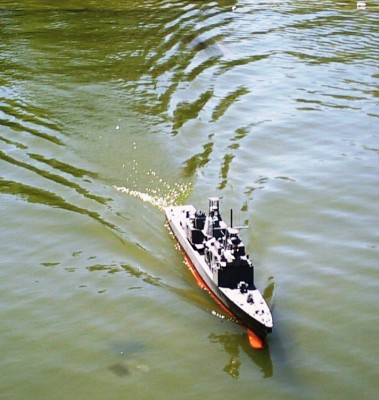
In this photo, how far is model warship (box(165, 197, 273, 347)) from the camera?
72.5ft

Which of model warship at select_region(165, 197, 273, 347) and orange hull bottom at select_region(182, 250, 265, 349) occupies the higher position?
model warship at select_region(165, 197, 273, 347)

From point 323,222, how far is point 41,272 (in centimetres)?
1024

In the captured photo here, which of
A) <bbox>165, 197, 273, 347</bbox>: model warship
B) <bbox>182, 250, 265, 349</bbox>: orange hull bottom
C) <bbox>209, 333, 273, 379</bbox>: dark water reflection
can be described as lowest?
<bbox>209, 333, 273, 379</bbox>: dark water reflection

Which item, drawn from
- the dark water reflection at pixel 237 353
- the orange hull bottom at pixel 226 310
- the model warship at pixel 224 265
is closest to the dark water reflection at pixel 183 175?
the dark water reflection at pixel 237 353

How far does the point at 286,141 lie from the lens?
35344 mm

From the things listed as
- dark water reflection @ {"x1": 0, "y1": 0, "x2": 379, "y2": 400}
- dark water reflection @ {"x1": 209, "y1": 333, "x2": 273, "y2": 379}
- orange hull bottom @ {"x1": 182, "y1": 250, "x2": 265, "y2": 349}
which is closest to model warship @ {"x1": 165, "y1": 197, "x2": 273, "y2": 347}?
orange hull bottom @ {"x1": 182, "y1": 250, "x2": 265, "y2": 349}

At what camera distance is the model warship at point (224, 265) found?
22.1 m

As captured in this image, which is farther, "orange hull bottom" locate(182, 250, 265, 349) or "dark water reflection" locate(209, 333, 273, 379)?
"orange hull bottom" locate(182, 250, 265, 349)

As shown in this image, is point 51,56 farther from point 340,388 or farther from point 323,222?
point 340,388

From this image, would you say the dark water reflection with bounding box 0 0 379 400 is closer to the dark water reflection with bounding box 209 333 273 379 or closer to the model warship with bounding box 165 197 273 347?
the dark water reflection with bounding box 209 333 273 379

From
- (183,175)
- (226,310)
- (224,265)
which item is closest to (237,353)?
(226,310)

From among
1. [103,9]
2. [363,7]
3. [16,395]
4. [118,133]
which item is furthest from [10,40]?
[16,395]

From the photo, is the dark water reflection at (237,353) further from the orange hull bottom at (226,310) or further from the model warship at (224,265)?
the model warship at (224,265)

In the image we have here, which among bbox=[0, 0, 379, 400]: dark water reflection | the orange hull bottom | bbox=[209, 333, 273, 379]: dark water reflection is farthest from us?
bbox=[0, 0, 379, 400]: dark water reflection
